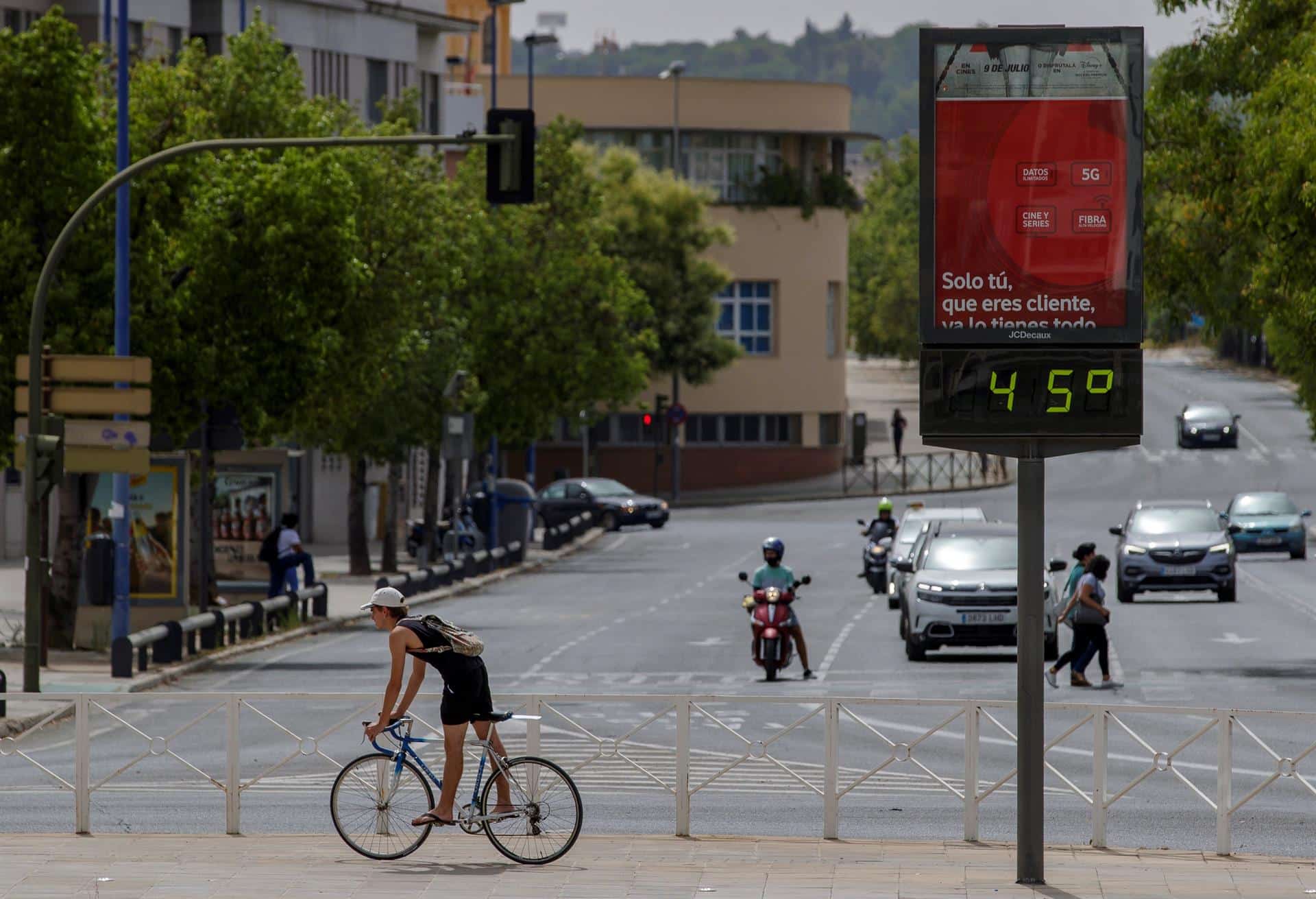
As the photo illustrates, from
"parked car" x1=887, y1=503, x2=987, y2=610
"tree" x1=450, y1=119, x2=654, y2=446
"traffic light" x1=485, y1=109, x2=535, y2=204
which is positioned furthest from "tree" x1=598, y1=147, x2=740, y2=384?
"traffic light" x1=485, y1=109, x2=535, y2=204

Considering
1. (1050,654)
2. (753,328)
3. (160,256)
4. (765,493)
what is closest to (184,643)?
(160,256)

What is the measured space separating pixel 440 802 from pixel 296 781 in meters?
4.74

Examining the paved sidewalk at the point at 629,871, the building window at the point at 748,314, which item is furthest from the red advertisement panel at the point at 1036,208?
the building window at the point at 748,314

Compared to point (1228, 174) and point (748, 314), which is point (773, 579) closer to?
point (1228, 174)

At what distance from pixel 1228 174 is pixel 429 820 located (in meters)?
16.8

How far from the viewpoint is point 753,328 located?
87938 mm

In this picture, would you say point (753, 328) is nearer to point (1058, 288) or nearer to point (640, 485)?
point (640, 485)

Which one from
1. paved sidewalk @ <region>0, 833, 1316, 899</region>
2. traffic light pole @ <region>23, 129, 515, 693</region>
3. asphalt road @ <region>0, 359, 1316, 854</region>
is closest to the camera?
paved sidewalk @ <region>0, 833, 1316, 899</region>

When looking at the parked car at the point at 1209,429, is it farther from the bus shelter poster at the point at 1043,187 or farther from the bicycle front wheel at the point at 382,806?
the bus shelter poster at the point at 1043,187

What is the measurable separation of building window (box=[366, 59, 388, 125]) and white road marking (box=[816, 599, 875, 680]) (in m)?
31.1

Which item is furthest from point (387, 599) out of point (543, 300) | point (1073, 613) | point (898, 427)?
point (898, 427)

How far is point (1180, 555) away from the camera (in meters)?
37.3

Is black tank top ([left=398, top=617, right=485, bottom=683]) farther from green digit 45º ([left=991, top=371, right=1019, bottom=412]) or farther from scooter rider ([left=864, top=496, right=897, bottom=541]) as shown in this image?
scooter rider ([left=864, top=496, right=897, bottom=541])

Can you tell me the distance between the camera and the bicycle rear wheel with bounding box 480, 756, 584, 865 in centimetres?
1287
